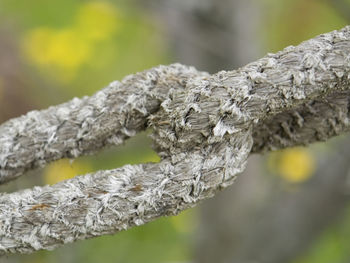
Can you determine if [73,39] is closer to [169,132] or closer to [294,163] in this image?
[294,163]

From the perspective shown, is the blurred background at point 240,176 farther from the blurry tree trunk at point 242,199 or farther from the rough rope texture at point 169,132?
the rough rope texture at point 169,132

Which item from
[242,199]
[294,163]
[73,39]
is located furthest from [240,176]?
[73,39]

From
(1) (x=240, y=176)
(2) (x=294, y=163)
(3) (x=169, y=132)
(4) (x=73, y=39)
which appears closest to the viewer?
(3) (x=169, y=132)

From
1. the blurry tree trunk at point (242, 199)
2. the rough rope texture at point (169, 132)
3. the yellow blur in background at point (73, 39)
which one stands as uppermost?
the yellow blur in background at point (73, 39)

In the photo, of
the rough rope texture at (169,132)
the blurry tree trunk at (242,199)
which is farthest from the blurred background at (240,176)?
the rough rope texture at (169,132)

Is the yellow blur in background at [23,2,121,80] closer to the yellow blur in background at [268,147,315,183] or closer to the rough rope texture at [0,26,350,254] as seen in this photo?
the yellow blur in background at [268,147,315,183]

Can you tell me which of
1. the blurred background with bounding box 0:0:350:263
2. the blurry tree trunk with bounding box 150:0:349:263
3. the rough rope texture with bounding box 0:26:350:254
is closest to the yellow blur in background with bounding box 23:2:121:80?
the blurred background with bounding box 0:0:350:263
